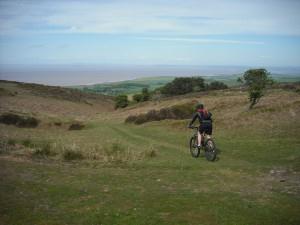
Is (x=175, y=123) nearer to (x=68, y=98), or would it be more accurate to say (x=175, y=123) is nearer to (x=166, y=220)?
(x=166, y=220)

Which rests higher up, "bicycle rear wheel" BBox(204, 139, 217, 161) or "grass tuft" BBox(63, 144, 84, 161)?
"bicycle rear wheel" BBox(204, 139, 217, 161)

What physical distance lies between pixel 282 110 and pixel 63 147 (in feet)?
61.1

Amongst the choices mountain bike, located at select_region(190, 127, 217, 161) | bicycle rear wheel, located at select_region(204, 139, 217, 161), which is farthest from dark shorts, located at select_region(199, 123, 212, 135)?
bicycle rear wheel, located at select_region(204, 139, 217, 161)

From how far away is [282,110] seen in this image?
3023 centimetres

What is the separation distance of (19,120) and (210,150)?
83.0ft

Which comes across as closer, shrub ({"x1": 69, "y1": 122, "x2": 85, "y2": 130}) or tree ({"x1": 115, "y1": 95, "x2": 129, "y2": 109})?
shrub ({"x1": 69, "y1": 122, "x2": 85, "y2": 130})

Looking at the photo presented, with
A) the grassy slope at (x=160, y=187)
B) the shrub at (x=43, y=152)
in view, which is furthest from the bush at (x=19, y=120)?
the shrub at (x=43, y=152)

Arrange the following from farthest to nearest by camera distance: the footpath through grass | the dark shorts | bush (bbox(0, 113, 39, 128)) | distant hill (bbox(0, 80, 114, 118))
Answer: distant hill (bbox(0, 80, 114, 118)) < bush (bbox(0, 113, 39, 128)) < the dark shorts < the footpath through grass

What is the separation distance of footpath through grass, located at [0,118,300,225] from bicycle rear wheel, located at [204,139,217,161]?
292 mm

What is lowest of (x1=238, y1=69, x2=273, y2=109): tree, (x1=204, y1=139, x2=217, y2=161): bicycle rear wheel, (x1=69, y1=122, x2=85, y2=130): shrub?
(x1=69, y1=122, x2=85, y2=130): shrub

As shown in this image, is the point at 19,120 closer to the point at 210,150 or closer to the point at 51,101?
the point at 210,150

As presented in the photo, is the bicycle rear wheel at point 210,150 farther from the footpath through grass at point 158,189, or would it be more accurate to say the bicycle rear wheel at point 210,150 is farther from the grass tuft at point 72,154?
the grass tuft at point 72,154

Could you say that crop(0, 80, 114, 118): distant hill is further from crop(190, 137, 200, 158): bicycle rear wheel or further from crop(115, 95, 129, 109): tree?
crop(190, 137, 200, 158): bicycle rear wheel

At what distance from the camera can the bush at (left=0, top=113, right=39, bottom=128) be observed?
36438 millimetres
